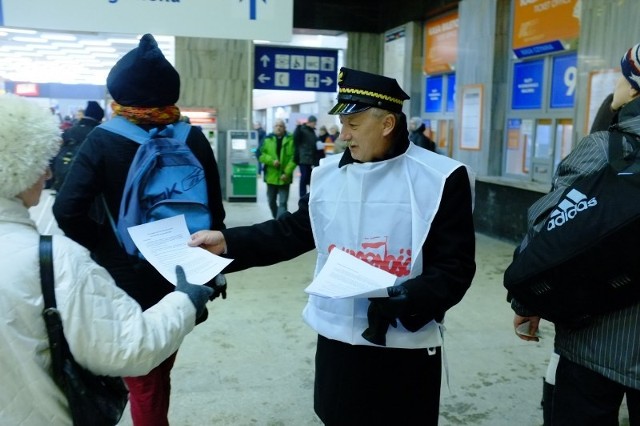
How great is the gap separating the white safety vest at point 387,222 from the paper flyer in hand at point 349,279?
0.11m

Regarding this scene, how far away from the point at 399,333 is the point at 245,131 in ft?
33.3

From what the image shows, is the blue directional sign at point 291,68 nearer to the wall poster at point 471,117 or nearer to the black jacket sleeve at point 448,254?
the wall poster at point 471,117

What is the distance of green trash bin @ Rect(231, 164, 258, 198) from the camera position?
11703 mm

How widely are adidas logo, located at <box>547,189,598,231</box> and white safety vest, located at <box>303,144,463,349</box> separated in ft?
1.10

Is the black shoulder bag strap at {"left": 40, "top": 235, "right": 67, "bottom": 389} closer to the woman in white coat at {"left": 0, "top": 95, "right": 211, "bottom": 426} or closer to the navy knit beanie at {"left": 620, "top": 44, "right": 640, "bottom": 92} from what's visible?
the woman in white coat at {"left": 0, "top": 95, "right": 211, "bottom": 426}

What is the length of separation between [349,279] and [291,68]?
10.9 metres

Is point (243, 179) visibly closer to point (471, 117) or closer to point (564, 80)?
point (471, 117)

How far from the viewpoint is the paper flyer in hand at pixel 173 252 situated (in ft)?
6.19

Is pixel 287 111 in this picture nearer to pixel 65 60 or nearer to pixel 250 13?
pixel 65 60

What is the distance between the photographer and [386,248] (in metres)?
1.90

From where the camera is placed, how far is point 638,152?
160cm

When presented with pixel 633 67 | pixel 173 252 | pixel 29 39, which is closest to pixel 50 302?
pixel 173 252

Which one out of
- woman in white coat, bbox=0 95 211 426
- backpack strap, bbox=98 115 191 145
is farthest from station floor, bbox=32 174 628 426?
backpack strap, bbox=98 115 191 145

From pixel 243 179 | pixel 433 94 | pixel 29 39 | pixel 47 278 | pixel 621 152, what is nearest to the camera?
pixel 47 278
